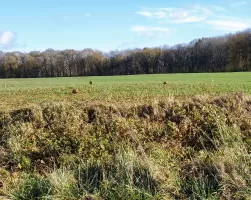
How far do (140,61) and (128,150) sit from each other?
319 feet

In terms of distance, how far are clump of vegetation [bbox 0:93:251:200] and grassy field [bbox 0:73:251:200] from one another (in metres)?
0.03

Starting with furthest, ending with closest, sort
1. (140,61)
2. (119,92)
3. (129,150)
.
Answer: (140,61) → (119,92) → (129,150)

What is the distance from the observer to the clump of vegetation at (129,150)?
29.1ft

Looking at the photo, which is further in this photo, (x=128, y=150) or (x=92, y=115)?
(x=92, y=115)

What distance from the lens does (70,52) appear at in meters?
122

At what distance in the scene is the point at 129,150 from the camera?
1091 centimetres

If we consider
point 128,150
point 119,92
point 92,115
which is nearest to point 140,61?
point 119,92

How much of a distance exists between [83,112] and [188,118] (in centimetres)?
430

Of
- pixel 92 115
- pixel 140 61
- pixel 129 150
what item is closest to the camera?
pixel 129 150

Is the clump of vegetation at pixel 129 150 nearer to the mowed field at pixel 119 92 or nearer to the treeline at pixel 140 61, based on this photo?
the mowed field at pixel 119 92

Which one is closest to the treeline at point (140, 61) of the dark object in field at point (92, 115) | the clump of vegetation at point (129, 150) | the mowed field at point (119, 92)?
the mowed field at point (119, 92)

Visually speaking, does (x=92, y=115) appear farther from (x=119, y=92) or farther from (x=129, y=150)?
A: (x=119, y=92)

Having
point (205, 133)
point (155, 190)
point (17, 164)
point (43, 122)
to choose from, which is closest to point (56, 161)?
point (17, 164)

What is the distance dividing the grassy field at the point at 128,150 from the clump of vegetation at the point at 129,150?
3 cm
